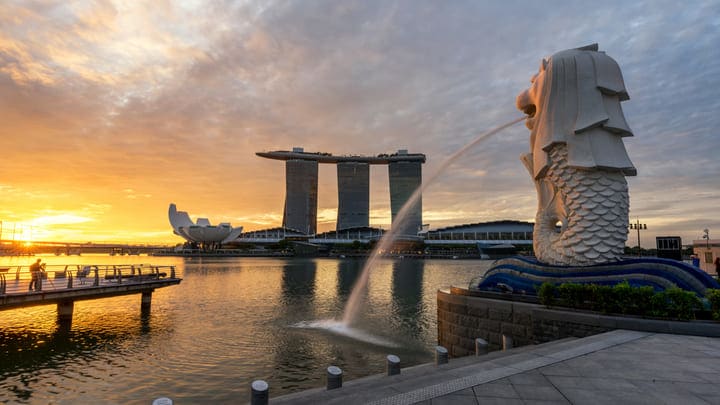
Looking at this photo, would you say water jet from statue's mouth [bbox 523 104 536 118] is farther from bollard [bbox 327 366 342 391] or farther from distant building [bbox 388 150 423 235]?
distant building [bbox 388 150 423 235]

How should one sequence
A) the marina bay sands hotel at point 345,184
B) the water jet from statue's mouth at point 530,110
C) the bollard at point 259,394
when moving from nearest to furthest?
the bollard at point 259,394 < the water jet from statue's mouth at point 530,110 < the marina bay sands hotel at point 345,184

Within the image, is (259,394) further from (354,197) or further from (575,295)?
(354,197)

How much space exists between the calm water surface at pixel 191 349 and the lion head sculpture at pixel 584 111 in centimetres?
905

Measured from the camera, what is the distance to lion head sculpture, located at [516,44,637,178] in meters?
14.5

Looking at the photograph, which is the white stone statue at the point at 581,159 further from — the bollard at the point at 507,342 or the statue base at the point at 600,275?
the bollard at the point at 507,342

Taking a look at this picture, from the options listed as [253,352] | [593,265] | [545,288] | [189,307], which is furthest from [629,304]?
[189,307]

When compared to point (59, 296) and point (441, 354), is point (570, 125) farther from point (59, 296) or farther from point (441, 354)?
point (59, 296)

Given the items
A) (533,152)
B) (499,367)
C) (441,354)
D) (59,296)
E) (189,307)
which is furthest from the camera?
(189,307)

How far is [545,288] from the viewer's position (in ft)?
38.2

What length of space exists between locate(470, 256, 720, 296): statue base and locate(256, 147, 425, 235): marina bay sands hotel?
171904 millimetres

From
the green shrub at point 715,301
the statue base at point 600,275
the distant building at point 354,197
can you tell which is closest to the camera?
the green shrub at point 715,301

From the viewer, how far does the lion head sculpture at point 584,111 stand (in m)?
14.5

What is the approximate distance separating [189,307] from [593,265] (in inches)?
878

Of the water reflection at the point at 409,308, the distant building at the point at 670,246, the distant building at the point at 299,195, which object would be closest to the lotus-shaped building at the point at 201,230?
the distant building at the point at 299,195
